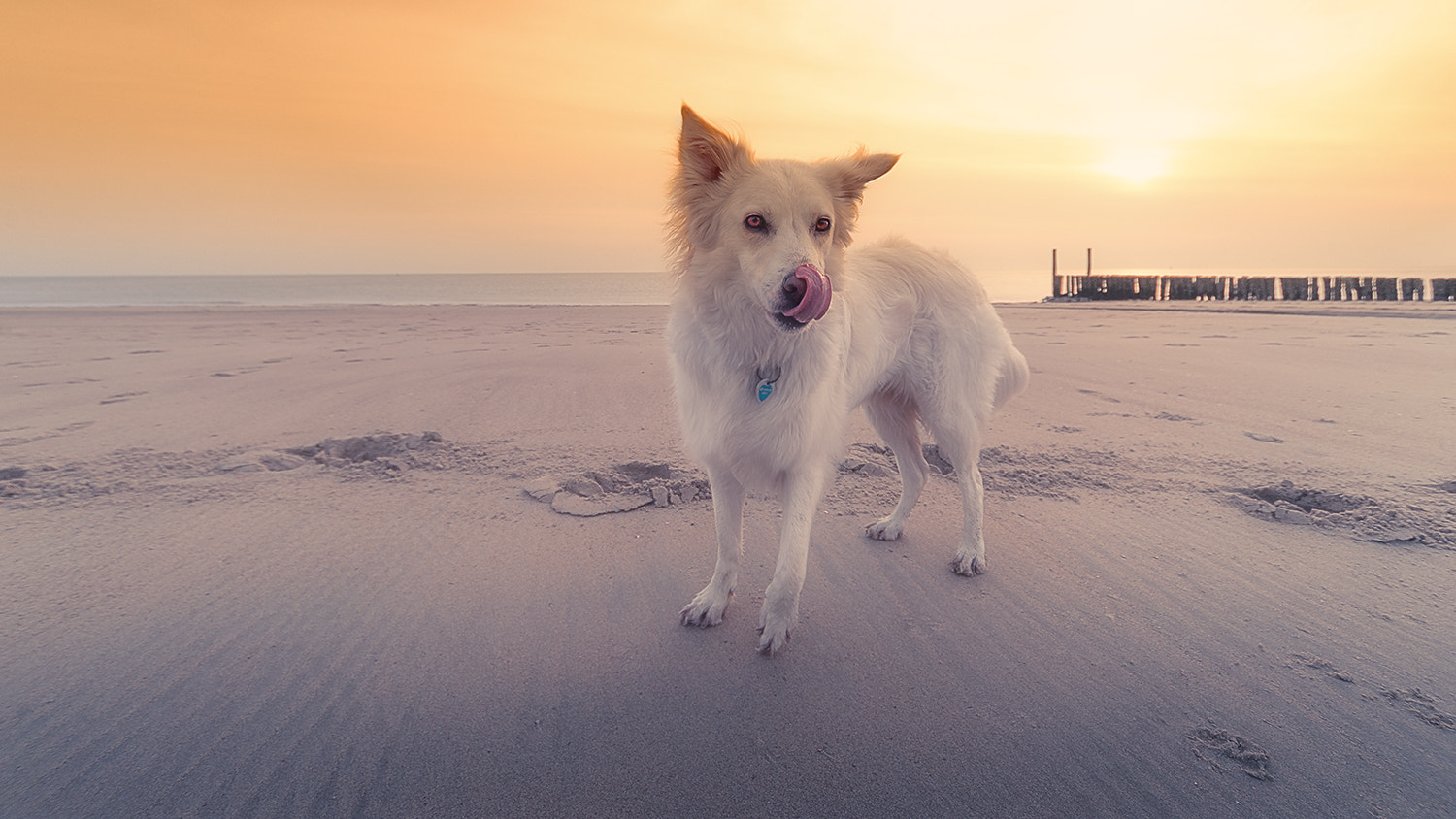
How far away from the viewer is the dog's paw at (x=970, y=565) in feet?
8.94

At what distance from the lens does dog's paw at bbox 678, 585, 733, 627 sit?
2.35 m

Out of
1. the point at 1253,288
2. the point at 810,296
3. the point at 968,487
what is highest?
the point at 1253,288

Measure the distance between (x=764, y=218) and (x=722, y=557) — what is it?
1.28m

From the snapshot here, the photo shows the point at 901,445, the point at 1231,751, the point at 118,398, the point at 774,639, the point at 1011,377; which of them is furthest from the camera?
the point at 118,398

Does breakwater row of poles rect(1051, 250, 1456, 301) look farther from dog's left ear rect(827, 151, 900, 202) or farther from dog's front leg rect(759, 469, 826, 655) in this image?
dog's front leg rect(759, 469, 826, 655)

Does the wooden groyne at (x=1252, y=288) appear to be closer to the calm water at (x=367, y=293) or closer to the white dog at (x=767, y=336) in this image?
the calm water at (x=367, y=293)

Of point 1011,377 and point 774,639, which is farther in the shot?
point 1011,377

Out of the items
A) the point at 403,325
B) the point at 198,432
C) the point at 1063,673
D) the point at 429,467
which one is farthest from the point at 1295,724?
the point at 403,325

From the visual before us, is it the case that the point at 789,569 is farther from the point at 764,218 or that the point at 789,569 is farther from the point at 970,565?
the point at 764,218

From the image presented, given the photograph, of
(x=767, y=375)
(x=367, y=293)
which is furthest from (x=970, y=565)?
(x=367, y=293)

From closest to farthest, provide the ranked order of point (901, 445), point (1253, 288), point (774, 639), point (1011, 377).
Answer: point (774, 639)
point (901, 445)
point (1011, 377)
point (1253, 288)

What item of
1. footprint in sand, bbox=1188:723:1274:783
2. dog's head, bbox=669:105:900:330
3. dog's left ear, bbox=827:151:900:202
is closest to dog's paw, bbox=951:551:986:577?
footprint in sand, bbox=1188:723:1274:783

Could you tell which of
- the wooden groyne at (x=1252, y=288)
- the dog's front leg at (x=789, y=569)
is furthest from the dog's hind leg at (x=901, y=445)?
the wooden groyne at (x=1252, y=288)

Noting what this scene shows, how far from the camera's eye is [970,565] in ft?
8.98
